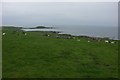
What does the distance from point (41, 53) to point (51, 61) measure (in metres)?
5.10

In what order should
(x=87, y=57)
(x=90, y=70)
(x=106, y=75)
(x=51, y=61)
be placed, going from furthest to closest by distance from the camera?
1. (x=87, y=57)
2. (x=51, y=61)
3. (x=90, y=70)
4. (x=106, y=75)

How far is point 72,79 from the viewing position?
64.8 feet

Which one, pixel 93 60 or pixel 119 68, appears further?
pixel 93 60

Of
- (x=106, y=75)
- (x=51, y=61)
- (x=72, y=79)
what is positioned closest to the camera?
(x=72, y=79)

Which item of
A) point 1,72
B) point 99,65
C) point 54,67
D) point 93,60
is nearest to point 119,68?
point 99,65

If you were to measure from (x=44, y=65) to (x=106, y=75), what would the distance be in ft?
21.5

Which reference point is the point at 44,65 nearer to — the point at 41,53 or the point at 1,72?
the point at 1,72

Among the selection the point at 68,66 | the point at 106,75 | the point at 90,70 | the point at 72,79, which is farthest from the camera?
the point at 68,66

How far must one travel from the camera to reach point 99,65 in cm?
2608

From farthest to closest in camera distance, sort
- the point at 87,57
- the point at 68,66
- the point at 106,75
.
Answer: the point at 87,57 → the point at 68,66 → the point at 106,75

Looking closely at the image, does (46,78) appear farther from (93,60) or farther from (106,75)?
(93,60)

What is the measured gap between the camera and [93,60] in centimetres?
2836

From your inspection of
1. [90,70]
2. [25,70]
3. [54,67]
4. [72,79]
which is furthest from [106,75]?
[25,70]

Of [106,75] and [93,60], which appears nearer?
[106,75]
